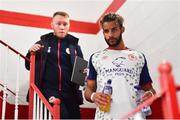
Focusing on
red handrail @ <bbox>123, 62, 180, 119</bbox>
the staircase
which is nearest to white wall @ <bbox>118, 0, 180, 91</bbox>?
the staircase

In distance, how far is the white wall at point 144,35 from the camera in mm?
3426

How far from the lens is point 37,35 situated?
4895 mm

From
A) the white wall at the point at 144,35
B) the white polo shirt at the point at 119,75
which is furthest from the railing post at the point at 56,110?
the white wall at the point at 144,35

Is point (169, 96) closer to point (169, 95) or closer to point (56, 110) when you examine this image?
point (169, 95)

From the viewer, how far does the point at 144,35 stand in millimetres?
4000

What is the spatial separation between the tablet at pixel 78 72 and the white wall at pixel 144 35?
688mm

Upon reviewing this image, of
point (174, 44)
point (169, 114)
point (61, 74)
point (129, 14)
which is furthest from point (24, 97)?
point (169, 114)

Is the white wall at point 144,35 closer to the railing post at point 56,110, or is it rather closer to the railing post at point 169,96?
the railing post at point 56,110

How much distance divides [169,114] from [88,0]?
405cm

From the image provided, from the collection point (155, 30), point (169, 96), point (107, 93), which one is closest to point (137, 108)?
point (169, 96)

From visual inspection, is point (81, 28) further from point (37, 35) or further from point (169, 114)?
point (169, 114)

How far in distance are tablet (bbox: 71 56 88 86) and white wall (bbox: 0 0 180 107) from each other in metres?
0.69

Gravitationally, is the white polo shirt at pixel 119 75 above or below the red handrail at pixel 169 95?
above

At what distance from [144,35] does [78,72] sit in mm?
941
